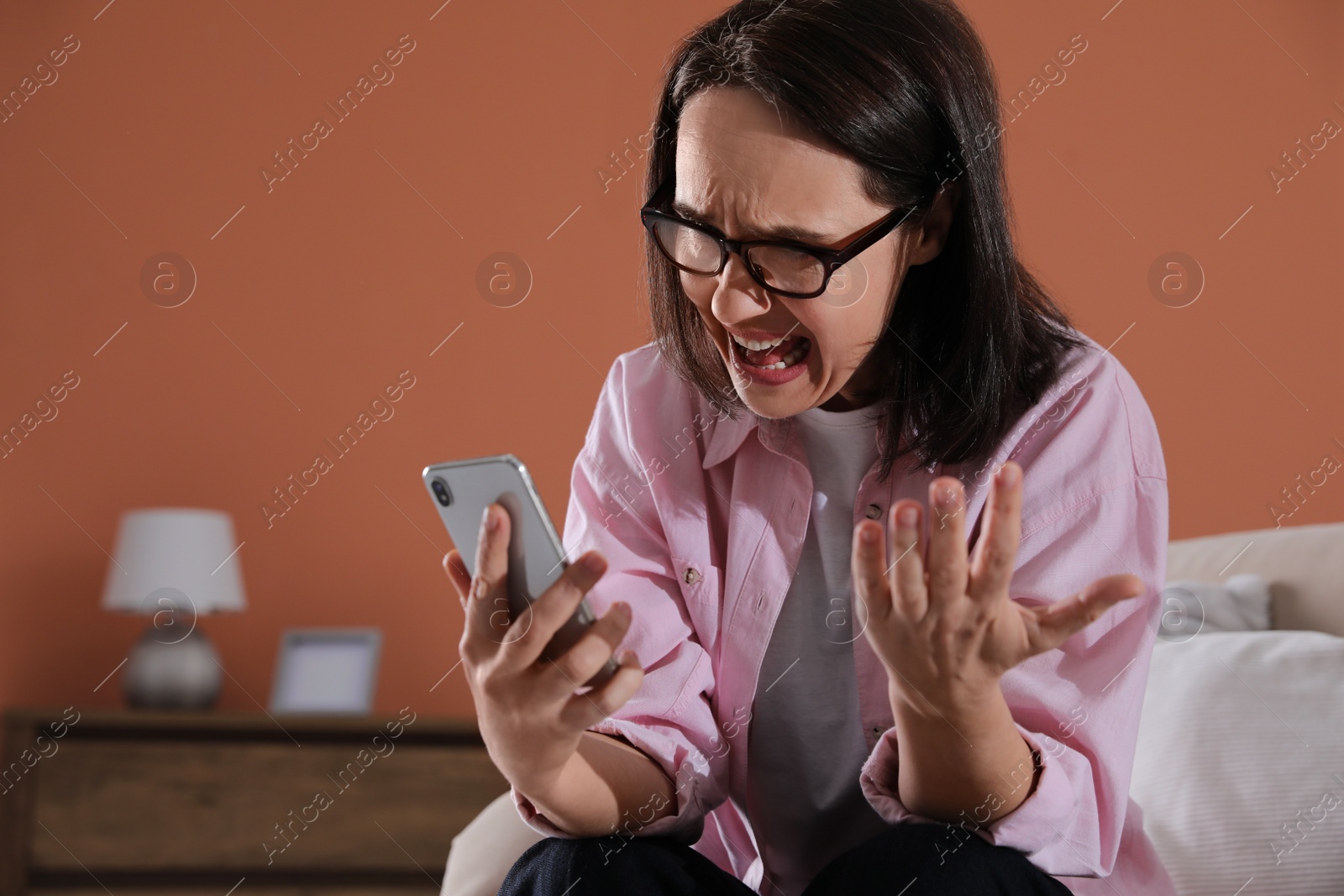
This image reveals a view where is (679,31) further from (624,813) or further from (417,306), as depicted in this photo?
(624,813)

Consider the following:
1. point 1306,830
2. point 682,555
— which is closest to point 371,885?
point 682,555

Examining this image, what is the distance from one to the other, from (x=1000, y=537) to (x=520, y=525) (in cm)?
31

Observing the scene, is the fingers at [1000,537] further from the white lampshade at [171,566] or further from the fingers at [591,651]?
the white lampshade at [171,566]

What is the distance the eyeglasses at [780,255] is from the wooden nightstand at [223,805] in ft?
5.47

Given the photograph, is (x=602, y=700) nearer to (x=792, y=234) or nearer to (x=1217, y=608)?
(x=792, y=234)

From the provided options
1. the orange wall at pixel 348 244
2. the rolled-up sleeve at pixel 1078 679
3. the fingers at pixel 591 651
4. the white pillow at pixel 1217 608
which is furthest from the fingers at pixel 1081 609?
the orange wall at pixel 348 244

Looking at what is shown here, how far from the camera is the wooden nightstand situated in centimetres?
231

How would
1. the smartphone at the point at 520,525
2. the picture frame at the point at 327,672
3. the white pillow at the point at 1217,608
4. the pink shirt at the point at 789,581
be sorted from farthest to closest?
the picture frame at the point at 327,672, the white pillow at the point at 1217,608, the pink shirt at the point at 789,581, the smartphone at the point at 520,525

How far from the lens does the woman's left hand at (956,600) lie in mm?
651

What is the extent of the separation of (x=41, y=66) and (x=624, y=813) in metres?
2.73

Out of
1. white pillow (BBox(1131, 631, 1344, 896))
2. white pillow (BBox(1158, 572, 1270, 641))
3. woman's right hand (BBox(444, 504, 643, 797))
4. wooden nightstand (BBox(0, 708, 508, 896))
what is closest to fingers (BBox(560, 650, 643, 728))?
woman's right hand (BBox(444, 504, 643, 797))

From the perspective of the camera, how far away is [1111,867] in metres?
0.90

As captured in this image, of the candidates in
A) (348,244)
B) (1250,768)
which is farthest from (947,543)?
(348,244)

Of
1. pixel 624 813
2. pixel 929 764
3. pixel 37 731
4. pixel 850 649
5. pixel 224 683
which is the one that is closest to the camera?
pixel 929 764
